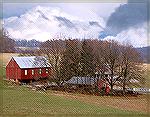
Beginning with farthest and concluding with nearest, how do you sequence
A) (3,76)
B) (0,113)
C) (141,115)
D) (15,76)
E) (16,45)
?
(15,76)
(3,76)
(16,45)
(141,115)
(0,113)

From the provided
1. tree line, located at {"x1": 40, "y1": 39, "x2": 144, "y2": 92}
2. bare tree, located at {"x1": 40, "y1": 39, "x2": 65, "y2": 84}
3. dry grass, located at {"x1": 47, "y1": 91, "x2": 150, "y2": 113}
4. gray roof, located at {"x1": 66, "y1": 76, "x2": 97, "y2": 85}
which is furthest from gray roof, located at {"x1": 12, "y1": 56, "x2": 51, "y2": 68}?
dry grass, located at {"x1": 47, "y1": 91, "x2": 150, "y2": 113}

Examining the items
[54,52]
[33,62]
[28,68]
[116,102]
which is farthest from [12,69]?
[116,102]

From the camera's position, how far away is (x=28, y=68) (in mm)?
24219

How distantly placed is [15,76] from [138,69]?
965 centimetres

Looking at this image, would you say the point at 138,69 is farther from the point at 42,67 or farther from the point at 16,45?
the point at 16,45

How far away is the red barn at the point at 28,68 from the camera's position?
21.7 m

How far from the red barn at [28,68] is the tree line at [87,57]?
85 cm

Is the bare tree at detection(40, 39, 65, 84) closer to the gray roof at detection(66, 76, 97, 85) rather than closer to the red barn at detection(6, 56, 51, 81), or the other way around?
the red barn at detection(6, 56, 51, 81)

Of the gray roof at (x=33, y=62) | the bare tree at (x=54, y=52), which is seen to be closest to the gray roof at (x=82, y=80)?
the bare tree at (x=54, y=52)

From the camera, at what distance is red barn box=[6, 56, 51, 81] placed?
21719 mm

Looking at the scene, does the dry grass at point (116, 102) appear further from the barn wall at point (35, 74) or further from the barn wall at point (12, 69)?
the barn wall at point (12, 69)

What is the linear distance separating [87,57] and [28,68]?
232 inches

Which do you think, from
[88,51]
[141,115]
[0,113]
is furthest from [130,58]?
[0,113]

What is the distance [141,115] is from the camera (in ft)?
39.5
